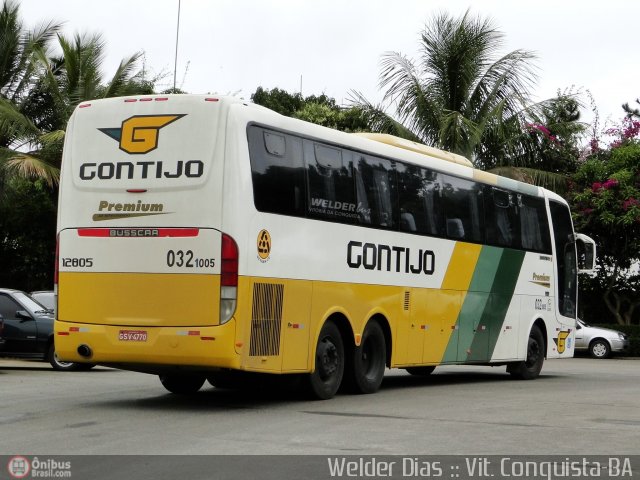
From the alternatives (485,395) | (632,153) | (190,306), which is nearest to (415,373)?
(485,395)

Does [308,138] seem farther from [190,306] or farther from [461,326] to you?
[461,326]

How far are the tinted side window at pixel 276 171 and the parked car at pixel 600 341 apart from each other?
831 inches

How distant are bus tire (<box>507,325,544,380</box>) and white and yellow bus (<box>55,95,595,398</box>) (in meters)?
4.69

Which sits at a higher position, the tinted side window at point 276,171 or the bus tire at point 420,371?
the tinted side window at point 276,171

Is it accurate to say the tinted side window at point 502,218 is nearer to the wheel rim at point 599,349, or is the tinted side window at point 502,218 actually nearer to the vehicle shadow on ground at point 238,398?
the vehicle shadow on ground at point 238,398

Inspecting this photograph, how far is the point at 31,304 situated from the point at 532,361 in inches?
374

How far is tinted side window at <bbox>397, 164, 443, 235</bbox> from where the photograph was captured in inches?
641

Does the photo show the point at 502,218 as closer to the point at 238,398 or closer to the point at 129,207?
the point at 238,398

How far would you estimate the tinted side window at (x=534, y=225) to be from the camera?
66.0ft

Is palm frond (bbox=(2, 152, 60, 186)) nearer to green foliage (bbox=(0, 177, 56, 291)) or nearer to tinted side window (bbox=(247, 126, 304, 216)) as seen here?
green foliage (bbox=(0, 177, 56, 291))

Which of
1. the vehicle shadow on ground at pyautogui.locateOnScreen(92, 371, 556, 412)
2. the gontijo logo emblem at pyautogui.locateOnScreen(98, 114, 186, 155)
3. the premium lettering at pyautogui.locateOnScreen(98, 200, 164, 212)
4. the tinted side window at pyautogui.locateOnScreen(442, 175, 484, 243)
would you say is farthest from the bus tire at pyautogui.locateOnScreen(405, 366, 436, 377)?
the gontijo logo emblem at pyautogui.locateOnScreen(98, 114, 186, 155)

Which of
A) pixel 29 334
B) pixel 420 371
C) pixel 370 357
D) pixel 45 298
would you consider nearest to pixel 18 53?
pixel 45 298

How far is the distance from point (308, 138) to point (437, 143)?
62.4 ft

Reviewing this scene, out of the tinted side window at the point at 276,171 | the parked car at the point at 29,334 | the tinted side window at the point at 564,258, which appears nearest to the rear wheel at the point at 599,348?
the tinted side window at the point at 564,258
